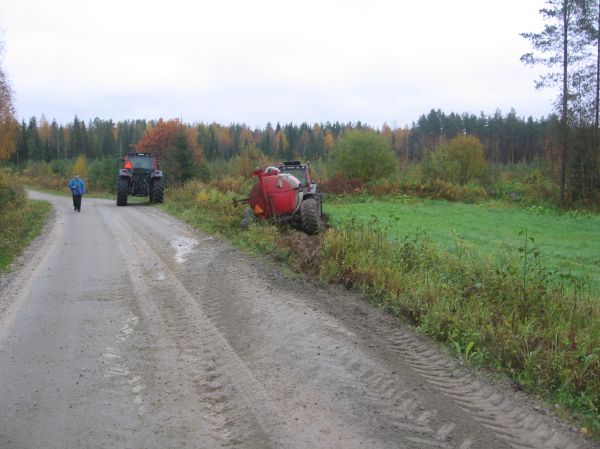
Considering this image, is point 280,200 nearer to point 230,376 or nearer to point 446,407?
point 230,376

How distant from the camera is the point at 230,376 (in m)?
4.41

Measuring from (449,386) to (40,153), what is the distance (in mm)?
104053

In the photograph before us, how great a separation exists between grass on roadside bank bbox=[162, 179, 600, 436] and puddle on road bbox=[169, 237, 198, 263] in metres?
1.76

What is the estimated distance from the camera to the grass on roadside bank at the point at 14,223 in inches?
422

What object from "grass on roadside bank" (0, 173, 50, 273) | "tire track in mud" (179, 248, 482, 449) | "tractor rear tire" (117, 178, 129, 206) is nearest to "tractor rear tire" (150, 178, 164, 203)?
"tractor rear tire" (117, 178, 129, 206)

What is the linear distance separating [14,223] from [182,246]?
7.49 m

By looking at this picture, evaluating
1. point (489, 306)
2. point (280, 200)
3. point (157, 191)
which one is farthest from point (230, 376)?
point (157, 191)

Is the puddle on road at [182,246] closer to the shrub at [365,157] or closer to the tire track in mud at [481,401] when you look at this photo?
the tire track in mud at [481,401]

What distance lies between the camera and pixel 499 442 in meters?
3.42

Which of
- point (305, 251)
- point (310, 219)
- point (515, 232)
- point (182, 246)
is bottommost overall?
point (515, 232)

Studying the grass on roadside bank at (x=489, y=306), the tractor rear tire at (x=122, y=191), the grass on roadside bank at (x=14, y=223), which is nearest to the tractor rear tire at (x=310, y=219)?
the grass on roadside bank at (x=489, y=306)

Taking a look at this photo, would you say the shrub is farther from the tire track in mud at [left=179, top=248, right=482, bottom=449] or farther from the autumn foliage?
the tire track in mud at [left=179, top=248, right=482, bottom=449]

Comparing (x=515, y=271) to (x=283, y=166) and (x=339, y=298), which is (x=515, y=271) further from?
(x=283, y=166)

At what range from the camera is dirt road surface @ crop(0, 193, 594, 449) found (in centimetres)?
349
